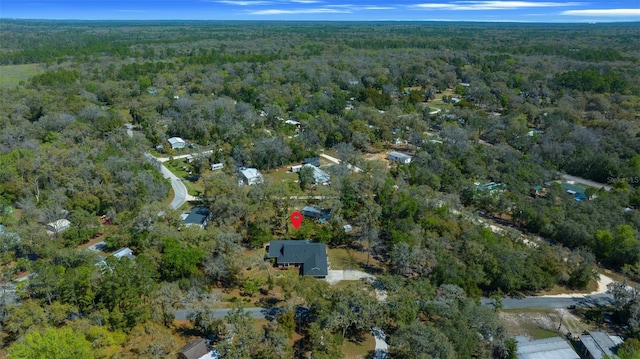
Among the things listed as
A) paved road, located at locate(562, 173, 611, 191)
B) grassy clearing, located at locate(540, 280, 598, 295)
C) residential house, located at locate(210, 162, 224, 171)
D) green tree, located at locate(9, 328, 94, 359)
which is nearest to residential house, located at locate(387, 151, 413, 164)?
paved road, located at locate(562, 173, 611, 191)

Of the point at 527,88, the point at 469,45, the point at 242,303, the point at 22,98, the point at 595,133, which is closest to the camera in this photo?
the point at 242,303

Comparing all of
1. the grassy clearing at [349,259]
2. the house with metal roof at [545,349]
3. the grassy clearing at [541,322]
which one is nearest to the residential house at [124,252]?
the grassy clearing at [349,259]

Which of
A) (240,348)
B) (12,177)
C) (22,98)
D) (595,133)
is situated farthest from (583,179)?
(22,98)

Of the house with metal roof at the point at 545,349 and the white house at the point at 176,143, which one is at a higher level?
the white house at the point at 176,143

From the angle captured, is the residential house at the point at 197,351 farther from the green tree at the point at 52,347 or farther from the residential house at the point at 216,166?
the residential house at the point at 216,166

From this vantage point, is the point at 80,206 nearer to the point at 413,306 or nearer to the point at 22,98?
the point at 413,306
